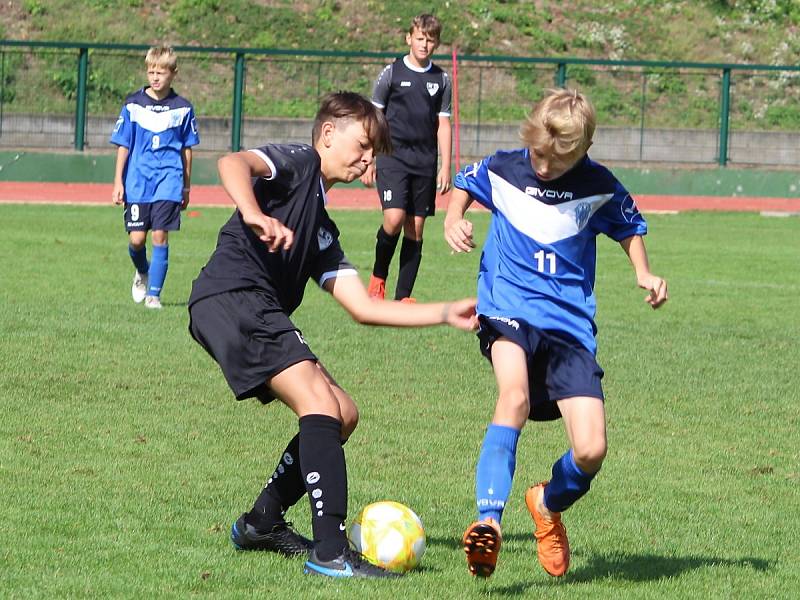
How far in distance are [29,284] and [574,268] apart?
767 cm

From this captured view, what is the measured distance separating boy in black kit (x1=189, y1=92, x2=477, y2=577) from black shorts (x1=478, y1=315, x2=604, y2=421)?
38cm

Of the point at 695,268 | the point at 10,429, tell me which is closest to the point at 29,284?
the point at 10,429

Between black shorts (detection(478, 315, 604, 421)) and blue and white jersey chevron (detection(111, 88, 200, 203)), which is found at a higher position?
blue and white jersey chevron (detection(111, 88, 200, 203))

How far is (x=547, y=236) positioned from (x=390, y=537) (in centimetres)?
119

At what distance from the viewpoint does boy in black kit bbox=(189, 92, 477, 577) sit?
4547 millimetres

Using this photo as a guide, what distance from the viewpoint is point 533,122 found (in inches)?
187

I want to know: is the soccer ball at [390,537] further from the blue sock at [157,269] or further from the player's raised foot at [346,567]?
the blue sock at [157,269]

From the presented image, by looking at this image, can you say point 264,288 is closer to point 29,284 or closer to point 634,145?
point 29,284

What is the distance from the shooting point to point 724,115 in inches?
955

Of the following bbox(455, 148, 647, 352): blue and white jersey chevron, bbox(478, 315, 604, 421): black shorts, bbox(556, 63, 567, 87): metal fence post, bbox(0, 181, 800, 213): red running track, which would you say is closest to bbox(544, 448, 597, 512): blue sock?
bbox(478, 315, 604, 421): black shorts

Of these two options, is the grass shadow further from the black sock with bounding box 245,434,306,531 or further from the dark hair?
the dark hair

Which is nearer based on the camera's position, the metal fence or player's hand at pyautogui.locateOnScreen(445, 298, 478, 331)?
player's hand at pyautogui.locateOnScreen(445, 298, 478, 331)

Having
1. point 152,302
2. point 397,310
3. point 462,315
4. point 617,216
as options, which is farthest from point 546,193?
point 152,302

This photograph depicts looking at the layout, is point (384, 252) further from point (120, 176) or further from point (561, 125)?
point (561, 125)
